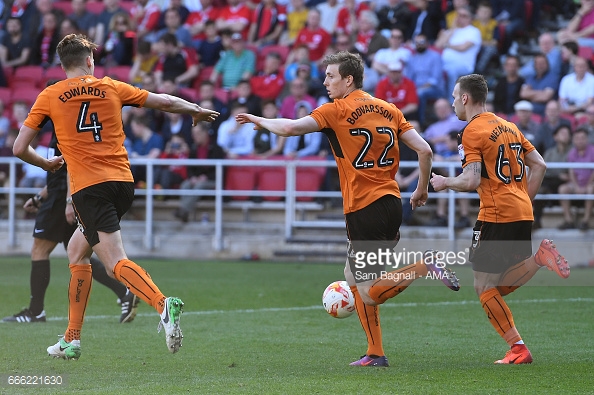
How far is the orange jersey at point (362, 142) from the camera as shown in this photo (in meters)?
7.02

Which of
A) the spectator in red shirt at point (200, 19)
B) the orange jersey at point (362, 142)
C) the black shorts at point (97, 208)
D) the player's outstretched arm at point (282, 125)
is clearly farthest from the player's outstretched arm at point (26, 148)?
the spectator in red shirt at point (200, 19)

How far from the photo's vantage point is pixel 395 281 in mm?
6992

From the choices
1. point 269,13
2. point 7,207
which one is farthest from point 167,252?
point 269,13

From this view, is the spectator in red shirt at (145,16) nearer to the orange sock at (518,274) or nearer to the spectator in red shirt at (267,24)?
the spectator in red shirt at (267,24)

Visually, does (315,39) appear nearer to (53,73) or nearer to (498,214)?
(53,73)

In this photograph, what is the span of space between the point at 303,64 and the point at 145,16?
→ 503 centimetres

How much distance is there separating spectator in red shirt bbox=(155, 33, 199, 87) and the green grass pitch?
7046 millimetres

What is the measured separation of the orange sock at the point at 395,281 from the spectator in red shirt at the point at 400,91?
1000 cm

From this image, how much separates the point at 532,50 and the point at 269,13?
5.41 m

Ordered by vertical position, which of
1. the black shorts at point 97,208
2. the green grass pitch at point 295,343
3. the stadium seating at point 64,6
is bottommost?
the green grass pitch at point 295,343

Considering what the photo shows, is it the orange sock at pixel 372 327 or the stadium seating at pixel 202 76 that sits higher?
the stadium seating at pixel 202 76

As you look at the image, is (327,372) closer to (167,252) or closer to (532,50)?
(167,252)

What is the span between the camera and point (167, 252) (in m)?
16.6

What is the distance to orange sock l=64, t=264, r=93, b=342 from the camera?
23.7ft
